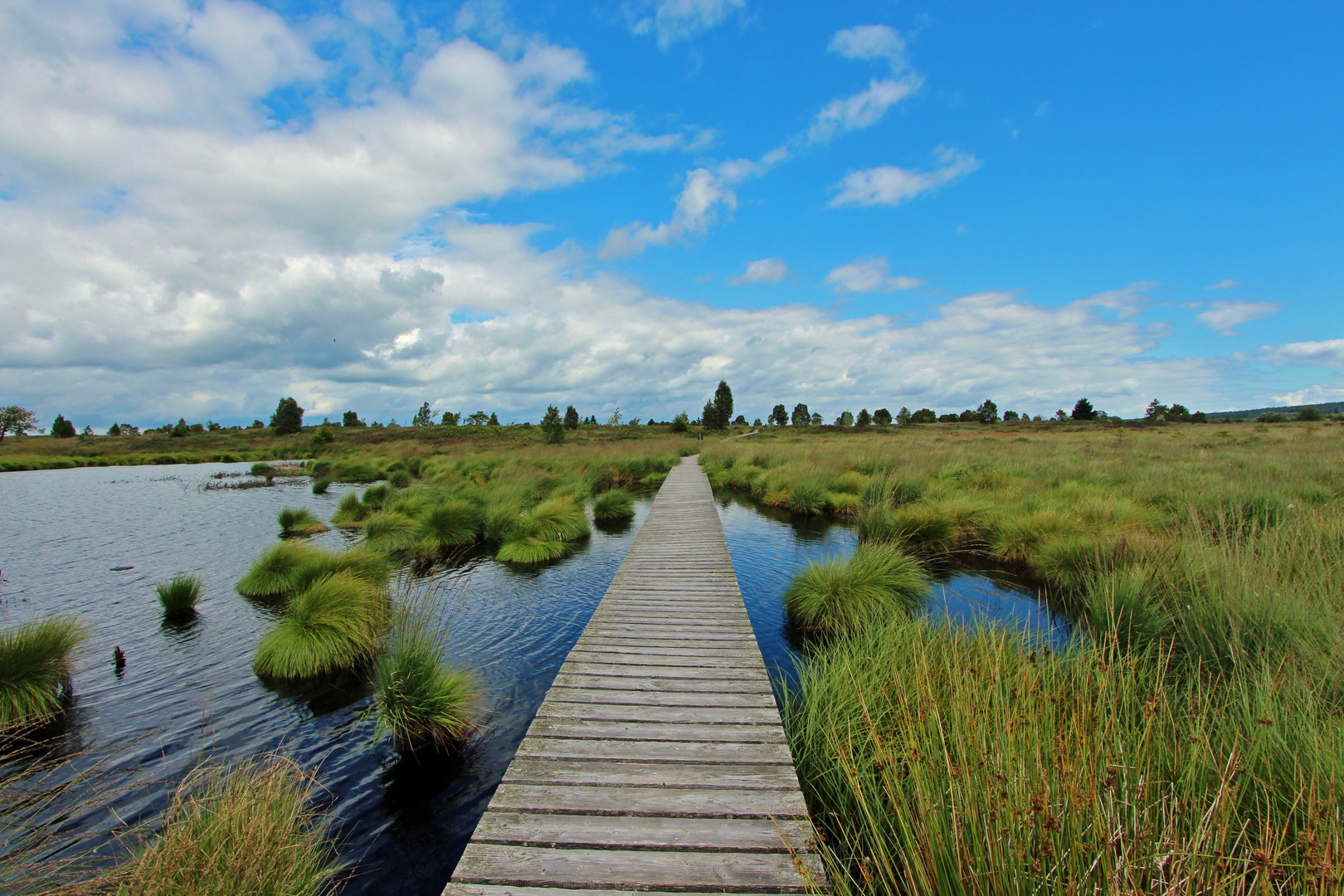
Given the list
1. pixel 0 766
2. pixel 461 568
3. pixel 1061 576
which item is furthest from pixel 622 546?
pixel 0 766

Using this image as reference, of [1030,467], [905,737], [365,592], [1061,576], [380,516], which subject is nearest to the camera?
[905,737]

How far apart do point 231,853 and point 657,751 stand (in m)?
2.54

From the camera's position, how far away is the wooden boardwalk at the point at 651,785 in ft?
9.64

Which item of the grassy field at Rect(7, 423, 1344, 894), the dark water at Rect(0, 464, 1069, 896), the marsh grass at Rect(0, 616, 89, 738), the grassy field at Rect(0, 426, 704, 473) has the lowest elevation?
the dark water at Rect(0, 464, 1069, 896)

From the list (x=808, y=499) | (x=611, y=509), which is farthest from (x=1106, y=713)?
(x=611, y=509)

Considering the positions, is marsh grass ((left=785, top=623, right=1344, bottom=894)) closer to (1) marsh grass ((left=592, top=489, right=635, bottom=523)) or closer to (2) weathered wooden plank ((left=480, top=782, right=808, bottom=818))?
(2) weathered wooden plank ((left=480, top=782, right=808, bottom=818))

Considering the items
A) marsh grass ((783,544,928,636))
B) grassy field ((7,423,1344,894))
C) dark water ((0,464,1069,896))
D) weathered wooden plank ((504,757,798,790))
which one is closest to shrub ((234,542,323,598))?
grassy field ((7,423,1344,894))

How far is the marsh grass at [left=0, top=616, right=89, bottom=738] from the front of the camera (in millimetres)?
5613

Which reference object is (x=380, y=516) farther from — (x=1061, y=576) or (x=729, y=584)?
(x=1061, y=576)

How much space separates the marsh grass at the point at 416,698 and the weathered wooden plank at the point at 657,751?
5.48 ft

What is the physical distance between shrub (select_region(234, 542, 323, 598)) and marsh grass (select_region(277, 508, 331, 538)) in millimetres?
4756

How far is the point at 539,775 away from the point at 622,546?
9.68m

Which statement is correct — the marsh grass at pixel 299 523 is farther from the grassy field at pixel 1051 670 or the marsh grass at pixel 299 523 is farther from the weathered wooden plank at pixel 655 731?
the weathered wooden plank at pixel 655 731

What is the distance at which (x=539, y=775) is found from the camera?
3775 mm
